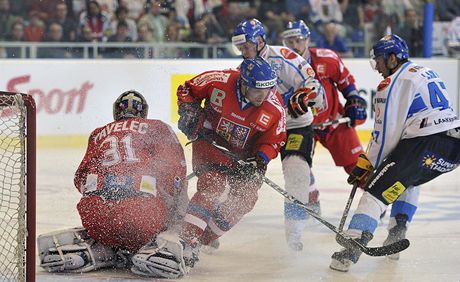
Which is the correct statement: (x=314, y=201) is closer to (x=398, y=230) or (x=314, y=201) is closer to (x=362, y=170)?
(x=398, y=230)

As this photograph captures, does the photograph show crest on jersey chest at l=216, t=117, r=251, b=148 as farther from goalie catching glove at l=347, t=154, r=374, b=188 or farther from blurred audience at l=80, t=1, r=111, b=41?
blurred audience at l=80, t=1, r=111, b=41

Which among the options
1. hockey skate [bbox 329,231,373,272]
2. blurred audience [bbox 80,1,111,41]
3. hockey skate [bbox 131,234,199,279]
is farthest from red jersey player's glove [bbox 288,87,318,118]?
blurred audience [bbox 80,1,111,41]

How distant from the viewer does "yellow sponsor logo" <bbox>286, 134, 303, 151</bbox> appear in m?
5.32

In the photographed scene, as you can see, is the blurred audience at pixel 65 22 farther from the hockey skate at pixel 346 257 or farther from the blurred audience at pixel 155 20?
the hockey skate at pixel 346 257

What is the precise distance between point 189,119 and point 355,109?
4.56 ft

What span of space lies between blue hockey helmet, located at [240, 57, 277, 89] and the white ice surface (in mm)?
822

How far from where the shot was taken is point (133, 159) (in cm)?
431

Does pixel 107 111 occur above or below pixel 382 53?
below

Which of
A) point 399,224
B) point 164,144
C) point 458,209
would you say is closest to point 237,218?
point 164,144

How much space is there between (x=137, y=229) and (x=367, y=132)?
5.22 m

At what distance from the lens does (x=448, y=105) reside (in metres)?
4.61

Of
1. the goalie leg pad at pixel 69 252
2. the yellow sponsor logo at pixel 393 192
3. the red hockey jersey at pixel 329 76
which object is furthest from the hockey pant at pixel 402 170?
the red hockey jersey at pixel 329 76

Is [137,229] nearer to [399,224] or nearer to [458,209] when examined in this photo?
[399,224]

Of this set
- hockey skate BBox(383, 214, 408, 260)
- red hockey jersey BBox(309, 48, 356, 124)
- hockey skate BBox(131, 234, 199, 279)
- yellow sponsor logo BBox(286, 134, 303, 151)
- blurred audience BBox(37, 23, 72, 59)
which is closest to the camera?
hockey skate BBox(131, 234, 199, 279)
